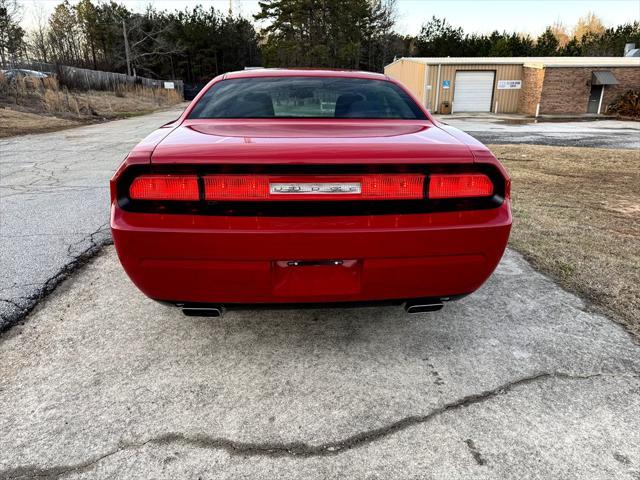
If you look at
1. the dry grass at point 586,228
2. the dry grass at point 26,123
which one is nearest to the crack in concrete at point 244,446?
the dry grass at point 586,228

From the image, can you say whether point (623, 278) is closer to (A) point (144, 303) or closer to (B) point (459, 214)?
(B) point (459, 214)

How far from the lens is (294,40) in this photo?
55625 mm

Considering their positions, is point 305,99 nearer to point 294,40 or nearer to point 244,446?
point 244,446

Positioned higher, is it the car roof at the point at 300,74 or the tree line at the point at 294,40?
the tree line at the point at 294,40

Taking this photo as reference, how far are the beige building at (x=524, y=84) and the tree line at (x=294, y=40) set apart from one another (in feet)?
82.6

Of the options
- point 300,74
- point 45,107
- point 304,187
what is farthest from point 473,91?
point 304,187

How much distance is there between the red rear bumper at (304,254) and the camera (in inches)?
74.0

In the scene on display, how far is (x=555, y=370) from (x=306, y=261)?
136cm

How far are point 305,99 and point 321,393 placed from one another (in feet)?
6.35

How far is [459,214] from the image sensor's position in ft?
6.48

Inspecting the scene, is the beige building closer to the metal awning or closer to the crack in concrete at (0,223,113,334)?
the metal awning

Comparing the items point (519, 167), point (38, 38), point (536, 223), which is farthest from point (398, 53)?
point (536, 223)

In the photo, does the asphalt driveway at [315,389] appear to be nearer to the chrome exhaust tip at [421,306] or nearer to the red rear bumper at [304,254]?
the chrome exhaust tip at [421,306]

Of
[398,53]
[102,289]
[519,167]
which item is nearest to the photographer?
[102,289]
